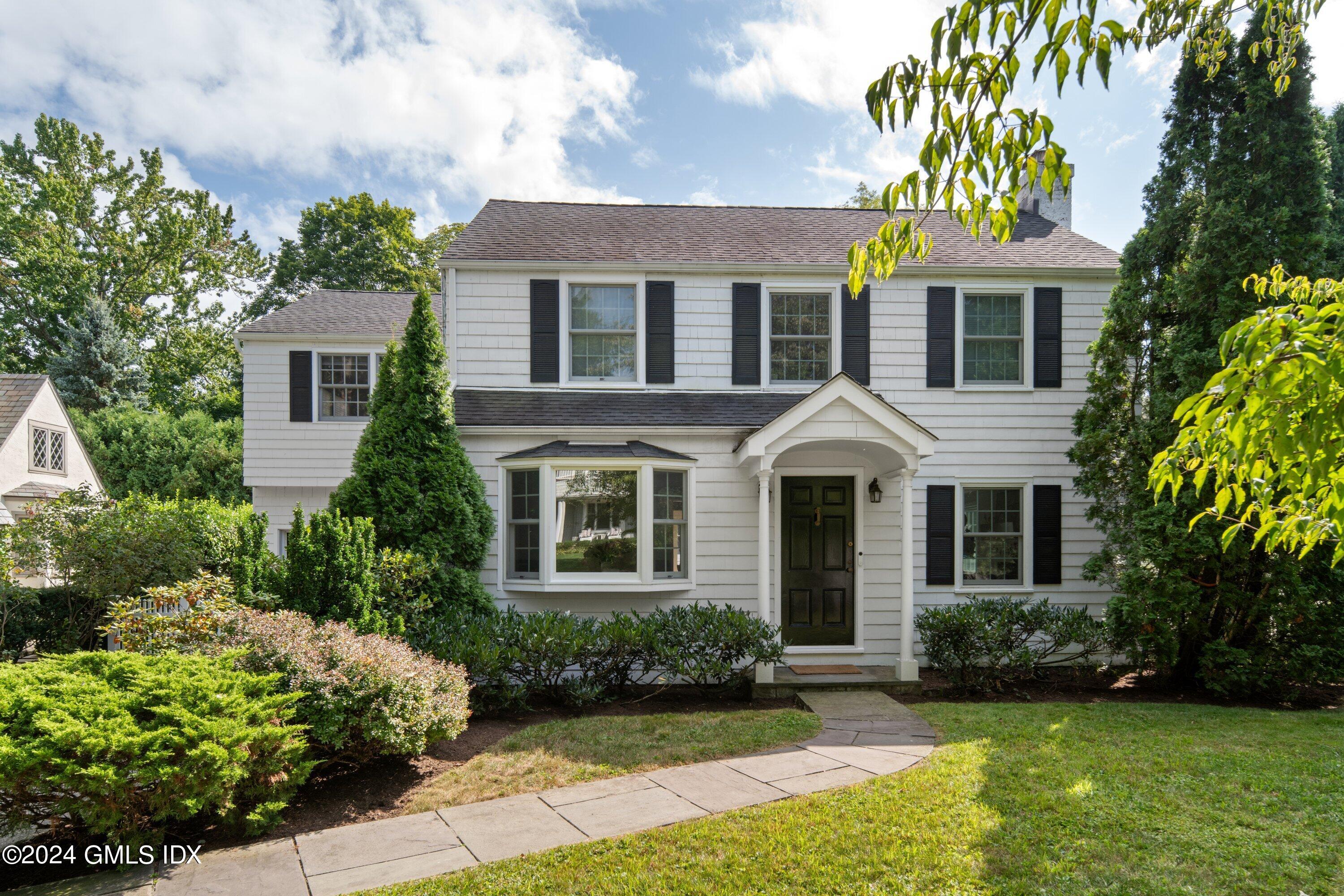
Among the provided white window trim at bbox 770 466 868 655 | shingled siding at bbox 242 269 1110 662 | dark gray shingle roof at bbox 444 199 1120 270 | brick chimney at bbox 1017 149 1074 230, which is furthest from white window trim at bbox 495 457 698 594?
brick chimney at bbox 1017 149 1074 230

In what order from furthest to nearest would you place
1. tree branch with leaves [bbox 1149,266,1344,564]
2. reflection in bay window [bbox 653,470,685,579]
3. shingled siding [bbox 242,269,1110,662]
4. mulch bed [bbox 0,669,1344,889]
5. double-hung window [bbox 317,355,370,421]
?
double-hung window [bbox 317,355,370,421] → shingled siding [bbox 242,269,1110,662] → reflection in bay window [bbox 653,470,685,579] → mulch bed [bbox 0,669,1344,889] → tree branch with leaves [bbox 1149,266,1344,564]

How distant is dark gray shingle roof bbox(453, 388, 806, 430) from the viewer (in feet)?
29.7

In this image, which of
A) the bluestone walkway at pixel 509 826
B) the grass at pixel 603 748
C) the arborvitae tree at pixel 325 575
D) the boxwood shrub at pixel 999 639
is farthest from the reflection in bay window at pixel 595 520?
the boxwood shrub at pixel 999 639

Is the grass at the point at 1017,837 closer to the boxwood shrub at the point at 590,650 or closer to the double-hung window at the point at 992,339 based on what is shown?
the boxwood shrub at the point at 590,650

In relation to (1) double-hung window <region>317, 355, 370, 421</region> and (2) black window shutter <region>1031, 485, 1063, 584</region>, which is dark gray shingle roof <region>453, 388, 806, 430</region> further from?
(1) double-hung window <region>317, 355, 370, 421</region>

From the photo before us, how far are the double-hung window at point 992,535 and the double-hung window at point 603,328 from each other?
498 cm

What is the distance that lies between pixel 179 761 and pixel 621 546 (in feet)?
17.6

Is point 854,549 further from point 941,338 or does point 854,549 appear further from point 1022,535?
point 941,338

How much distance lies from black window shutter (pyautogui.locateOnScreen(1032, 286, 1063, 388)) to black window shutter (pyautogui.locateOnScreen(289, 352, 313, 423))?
1256 cm

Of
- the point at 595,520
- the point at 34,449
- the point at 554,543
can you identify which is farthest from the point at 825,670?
the point at 34,449

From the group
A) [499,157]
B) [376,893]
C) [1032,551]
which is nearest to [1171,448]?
[376,893]

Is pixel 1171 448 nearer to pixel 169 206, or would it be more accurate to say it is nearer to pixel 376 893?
pixel 376 893

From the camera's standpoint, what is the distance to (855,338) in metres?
9.59

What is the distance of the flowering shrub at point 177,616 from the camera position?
5684 millimetres
